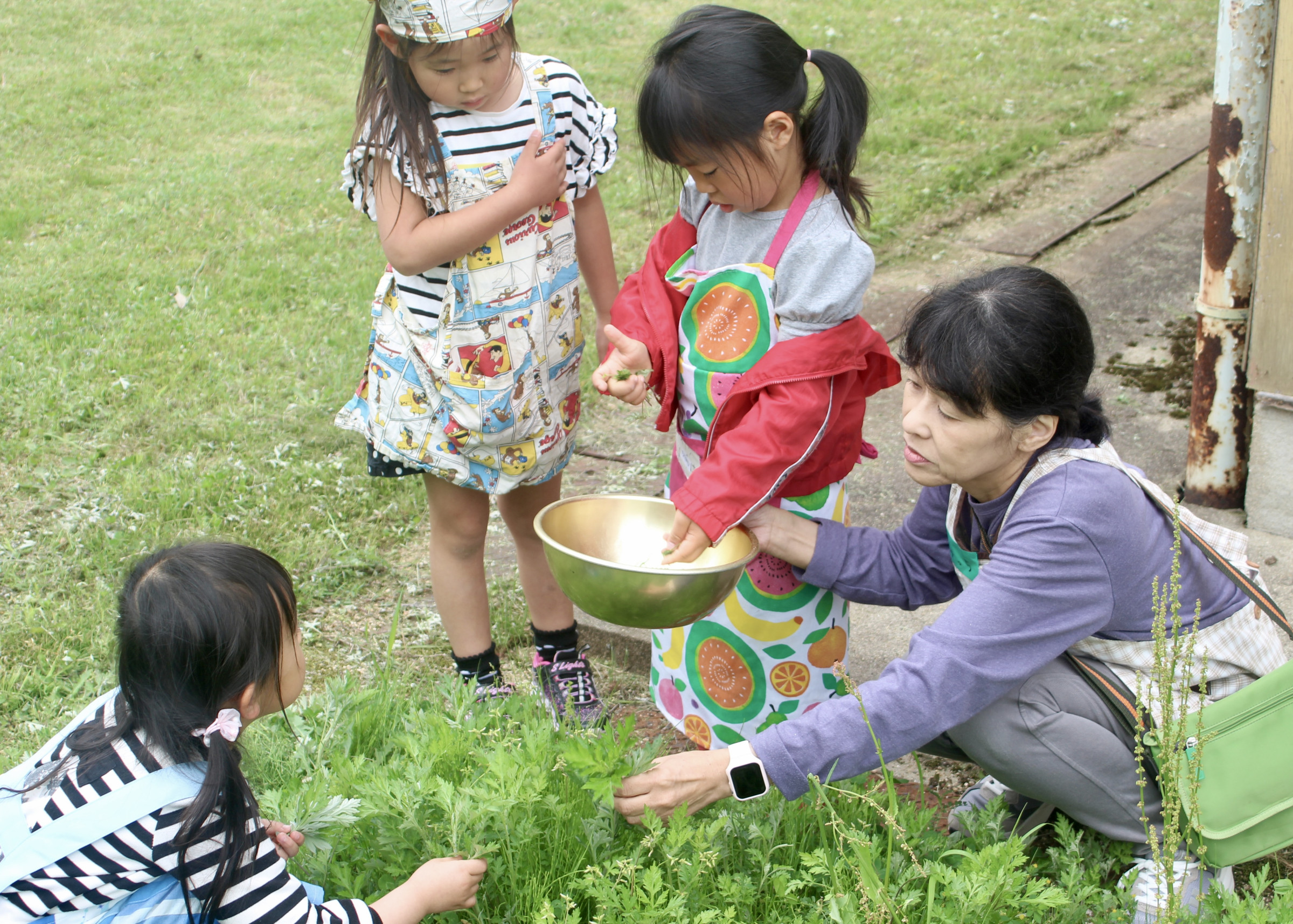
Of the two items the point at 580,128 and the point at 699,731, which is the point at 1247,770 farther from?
the point at 580,128

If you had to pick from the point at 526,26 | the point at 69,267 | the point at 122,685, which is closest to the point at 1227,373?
the point at 122,685

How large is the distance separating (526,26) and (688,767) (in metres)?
7.75

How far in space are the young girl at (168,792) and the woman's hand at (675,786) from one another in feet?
1.33

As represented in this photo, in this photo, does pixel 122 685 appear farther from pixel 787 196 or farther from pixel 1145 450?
pixel 1145 450

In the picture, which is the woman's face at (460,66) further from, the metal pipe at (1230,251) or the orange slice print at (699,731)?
the metal pipe at (1230,251)

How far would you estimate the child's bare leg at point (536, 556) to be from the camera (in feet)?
8.58

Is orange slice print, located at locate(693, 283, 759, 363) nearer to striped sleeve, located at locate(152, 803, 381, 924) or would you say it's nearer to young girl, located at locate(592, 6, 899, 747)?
young girl, located at locate(592, 6, 899, 747)

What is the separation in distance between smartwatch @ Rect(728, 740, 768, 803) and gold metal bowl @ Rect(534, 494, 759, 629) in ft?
0.82

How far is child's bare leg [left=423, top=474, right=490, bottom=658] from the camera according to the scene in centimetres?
250

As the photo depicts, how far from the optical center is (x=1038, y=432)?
191cm

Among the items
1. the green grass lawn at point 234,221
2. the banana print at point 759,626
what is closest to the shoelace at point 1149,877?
the banana print at point 759,626

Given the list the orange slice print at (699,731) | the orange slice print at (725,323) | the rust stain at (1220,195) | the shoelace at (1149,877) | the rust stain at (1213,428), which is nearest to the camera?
the shoelace at (1149,877)

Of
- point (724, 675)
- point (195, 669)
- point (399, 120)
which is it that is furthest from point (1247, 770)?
point (399, 120)

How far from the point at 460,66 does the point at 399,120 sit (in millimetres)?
147
